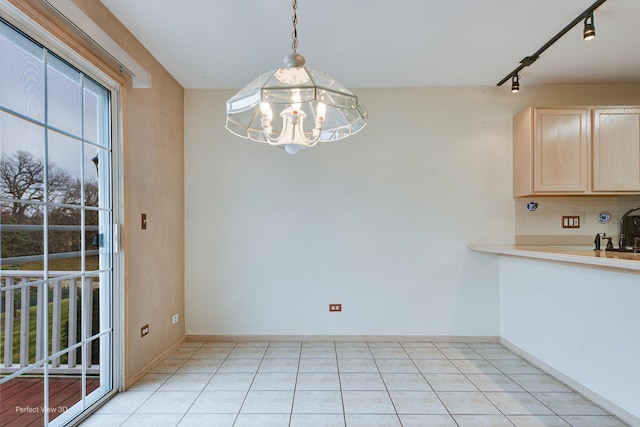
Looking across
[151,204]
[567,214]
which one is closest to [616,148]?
[567,214]

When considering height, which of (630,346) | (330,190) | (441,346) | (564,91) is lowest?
(441,346)

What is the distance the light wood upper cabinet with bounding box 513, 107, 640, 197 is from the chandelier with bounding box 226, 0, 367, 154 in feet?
7.90

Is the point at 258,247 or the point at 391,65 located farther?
the point at 258,247

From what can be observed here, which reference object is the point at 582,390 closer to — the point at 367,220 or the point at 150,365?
the point at 367,220

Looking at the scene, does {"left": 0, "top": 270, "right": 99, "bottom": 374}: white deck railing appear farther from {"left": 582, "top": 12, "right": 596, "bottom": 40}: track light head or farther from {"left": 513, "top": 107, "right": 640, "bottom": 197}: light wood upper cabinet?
{"left": 513, "top": 107, "right": 640, "bottom": 197}: light wood upper cabinet

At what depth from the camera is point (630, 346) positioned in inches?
79.0

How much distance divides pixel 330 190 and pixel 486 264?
73.5 inches

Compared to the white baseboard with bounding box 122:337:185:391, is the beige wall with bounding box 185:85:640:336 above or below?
above

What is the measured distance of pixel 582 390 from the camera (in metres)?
2.36

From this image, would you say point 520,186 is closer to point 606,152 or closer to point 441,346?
point 606,152

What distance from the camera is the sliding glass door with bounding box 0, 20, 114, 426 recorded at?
1576 mm

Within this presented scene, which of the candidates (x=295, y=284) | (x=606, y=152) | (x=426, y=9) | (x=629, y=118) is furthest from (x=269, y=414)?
(x=629, y=118)

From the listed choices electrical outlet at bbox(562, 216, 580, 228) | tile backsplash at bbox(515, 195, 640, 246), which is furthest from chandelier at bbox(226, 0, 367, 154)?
electrical outlet at bbox(562, 216, 580, 228)

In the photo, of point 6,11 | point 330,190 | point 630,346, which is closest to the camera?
point 6,11
